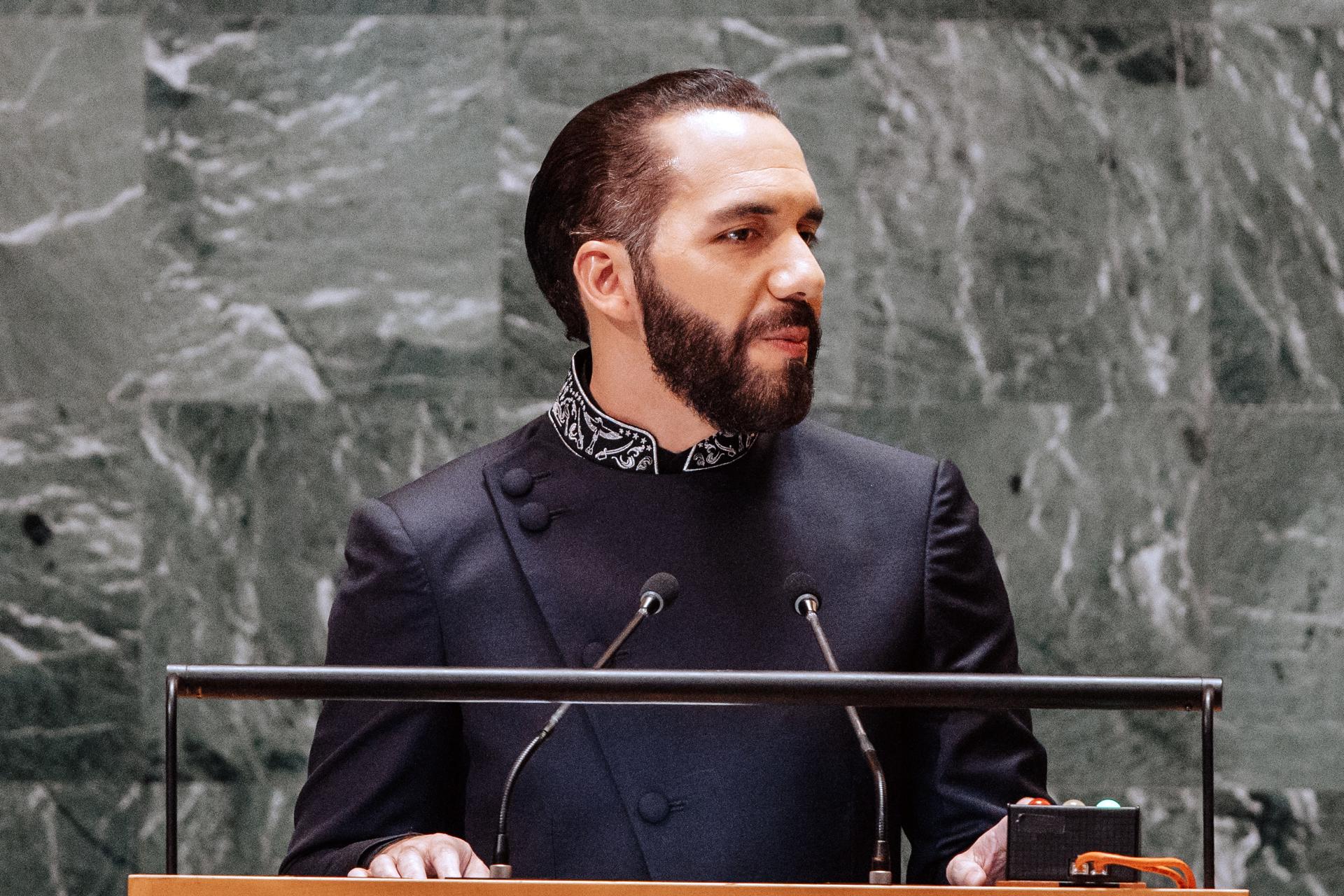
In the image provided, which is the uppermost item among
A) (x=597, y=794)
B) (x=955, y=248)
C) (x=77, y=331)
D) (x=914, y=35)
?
(x=914, y=35)

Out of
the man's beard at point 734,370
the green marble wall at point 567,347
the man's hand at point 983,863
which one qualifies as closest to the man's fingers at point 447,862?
the man's hand at point 983,863

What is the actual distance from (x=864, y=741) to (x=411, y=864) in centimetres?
48

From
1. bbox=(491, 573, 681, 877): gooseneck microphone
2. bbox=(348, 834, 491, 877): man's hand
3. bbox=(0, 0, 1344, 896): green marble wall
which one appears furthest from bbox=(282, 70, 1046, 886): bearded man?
bbox=(0, 0, 1344, 896): green marble wall

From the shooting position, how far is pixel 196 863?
3543mm

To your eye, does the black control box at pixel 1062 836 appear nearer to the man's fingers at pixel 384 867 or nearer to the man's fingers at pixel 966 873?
the man's fingers at pixel 966 873

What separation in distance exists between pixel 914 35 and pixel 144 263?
173 centimetres

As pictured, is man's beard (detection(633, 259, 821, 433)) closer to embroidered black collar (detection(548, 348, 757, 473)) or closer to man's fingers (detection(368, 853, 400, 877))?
embroidered black collar (detection(548, 348, 757, 473))

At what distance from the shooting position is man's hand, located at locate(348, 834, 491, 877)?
1.69m

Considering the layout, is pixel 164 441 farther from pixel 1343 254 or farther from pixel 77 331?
pixel 1343 254

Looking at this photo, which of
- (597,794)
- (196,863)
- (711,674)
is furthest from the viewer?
(196,863)

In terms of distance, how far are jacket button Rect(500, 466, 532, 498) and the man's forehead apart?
465mm

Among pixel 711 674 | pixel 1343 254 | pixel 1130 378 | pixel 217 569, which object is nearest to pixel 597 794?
pixel 711 674

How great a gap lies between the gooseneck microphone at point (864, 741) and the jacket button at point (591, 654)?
38 centimetres

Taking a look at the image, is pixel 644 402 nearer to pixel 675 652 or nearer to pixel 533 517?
pixel 533 517
